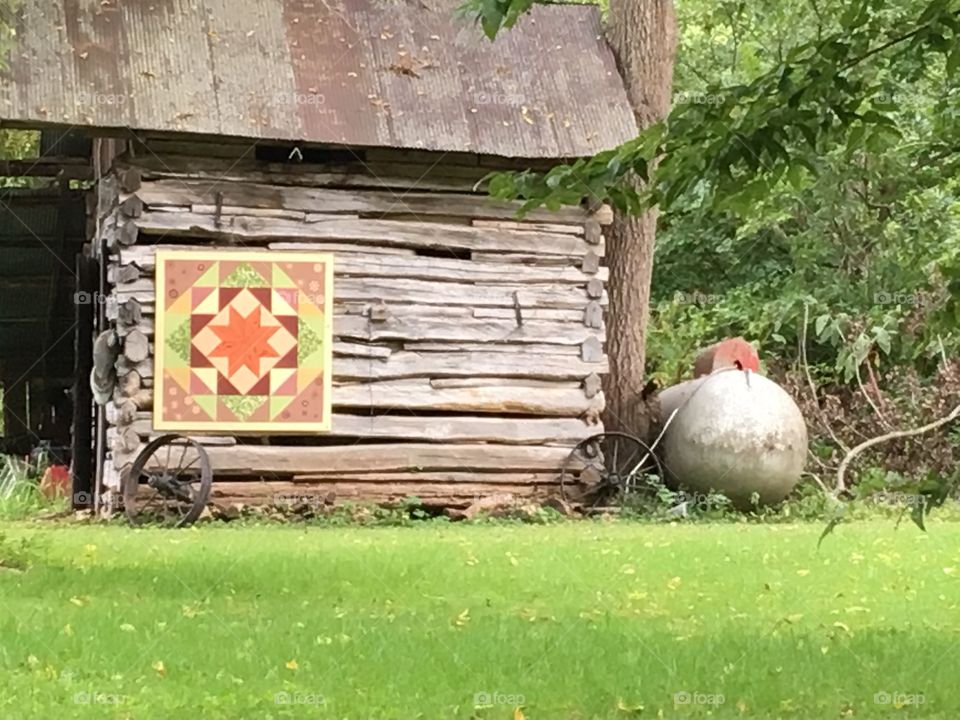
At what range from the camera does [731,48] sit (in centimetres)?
2686

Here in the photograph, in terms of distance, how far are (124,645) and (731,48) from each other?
21.5 metres

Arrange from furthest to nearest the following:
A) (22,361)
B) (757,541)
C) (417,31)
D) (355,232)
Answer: (22,361) → (417,31) → (355,232) → (757,541)

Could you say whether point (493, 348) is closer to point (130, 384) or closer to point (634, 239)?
point (634, 239)

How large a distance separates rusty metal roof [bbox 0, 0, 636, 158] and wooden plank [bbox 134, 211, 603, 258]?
91 cm

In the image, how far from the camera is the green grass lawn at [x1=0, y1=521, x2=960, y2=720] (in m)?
6.22

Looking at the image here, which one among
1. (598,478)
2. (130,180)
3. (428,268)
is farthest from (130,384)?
(598,478)

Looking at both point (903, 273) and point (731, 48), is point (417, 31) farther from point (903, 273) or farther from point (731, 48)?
point (731, 48)

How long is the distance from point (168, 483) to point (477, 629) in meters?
7.42

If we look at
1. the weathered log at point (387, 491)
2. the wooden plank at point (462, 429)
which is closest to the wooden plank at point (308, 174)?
the wooden plank at point (462, 429)

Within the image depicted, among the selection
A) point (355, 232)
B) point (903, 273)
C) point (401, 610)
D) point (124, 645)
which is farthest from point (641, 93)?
point (124, 645)

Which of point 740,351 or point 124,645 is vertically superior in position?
point 740,351

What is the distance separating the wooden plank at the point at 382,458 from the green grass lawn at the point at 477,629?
8.10 ft

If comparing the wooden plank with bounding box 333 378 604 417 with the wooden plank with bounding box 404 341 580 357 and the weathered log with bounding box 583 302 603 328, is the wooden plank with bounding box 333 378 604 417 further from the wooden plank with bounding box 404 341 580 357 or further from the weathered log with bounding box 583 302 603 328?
the weathered log with bounding box 583 302 603 328

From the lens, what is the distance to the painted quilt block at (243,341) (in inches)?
603
